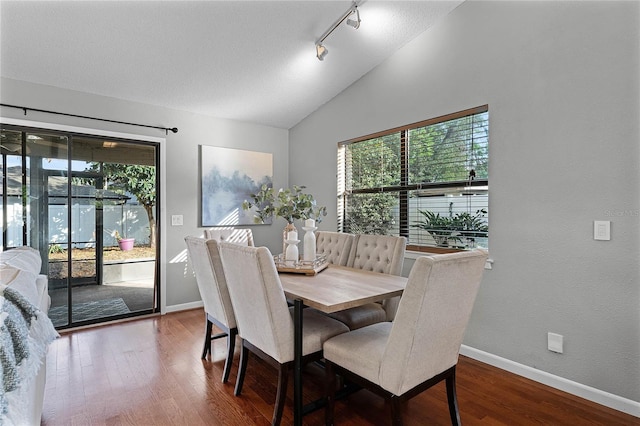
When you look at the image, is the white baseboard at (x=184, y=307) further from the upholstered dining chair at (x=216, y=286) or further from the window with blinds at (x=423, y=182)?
the window with blinds at (x=423, y=182)

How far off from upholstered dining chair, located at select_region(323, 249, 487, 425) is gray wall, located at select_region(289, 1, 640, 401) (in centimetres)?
106

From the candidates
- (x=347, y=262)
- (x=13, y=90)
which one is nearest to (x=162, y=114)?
(x=13, y=90)

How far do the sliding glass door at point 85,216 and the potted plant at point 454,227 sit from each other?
306cm

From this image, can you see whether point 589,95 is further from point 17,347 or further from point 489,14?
point 17,347

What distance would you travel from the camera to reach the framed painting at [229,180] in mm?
4242

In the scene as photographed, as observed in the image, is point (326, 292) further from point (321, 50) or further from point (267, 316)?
point (321, 50)

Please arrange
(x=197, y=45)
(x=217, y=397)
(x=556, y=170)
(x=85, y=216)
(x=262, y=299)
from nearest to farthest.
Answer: (x=262, y=299)
(x=217, y=397)
(x=556, y=170)
(x=197, y=45)
(x=85, y=216)

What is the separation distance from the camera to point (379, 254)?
275 centimetres

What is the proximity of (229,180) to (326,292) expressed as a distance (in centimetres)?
291

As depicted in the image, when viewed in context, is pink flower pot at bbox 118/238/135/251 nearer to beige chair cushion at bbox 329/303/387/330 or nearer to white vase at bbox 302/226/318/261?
white vase at bbox 302/226/318/261

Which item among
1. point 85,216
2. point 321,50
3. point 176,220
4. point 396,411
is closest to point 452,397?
point 396,411

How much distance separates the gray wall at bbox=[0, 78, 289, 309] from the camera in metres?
3.24

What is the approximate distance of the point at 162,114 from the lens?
155 inches

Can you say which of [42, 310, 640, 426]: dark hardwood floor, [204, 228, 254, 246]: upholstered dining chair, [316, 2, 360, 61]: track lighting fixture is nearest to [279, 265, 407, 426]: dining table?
[42, 310, 640, 426]: dark hardwood floor
